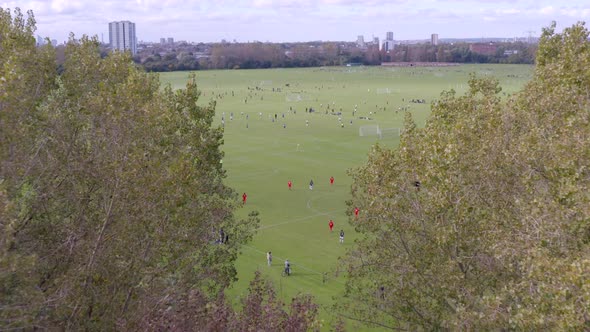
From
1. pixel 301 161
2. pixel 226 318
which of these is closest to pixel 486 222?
pixel 226 318

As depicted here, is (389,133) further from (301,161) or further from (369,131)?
(301,161)

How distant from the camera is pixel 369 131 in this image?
10031cm

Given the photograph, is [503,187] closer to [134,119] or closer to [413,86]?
[134,119]

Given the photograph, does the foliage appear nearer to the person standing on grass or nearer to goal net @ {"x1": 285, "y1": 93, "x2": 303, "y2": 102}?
the person standing on grass

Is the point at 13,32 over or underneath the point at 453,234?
over

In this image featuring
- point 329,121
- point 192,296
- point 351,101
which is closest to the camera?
point 192,296

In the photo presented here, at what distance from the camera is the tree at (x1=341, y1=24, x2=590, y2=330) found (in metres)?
15.7

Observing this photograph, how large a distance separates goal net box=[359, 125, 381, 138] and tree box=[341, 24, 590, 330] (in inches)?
2798

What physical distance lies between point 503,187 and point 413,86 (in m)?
169

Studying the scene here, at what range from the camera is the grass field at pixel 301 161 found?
39.9 metres

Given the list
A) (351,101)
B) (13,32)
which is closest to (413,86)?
(351,101)

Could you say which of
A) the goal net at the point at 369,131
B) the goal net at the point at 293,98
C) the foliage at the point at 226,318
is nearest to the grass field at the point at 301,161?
the goal net at the point at 293,98

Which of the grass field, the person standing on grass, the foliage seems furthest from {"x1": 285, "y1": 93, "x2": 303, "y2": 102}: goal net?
the foliage

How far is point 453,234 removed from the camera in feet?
63.8
